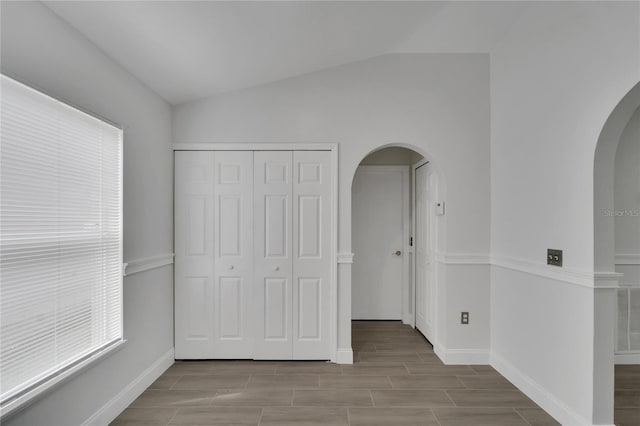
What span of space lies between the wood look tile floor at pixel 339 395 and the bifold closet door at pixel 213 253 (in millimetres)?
245

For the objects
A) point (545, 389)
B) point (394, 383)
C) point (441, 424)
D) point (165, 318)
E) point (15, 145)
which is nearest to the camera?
point (15, 145)

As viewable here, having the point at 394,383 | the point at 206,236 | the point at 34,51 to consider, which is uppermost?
the point at 34,51

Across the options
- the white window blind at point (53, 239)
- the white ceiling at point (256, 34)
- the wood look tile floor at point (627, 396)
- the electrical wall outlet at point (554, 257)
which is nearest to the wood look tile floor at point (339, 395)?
the wood look tile floor at point (627, 396)

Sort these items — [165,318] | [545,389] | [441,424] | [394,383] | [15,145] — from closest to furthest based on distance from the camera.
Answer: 1. [15,145]
2. [441,424]
3. [545,389]
4. [394,383]
5. [165,318]

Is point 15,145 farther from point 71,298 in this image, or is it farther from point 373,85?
point 373,85

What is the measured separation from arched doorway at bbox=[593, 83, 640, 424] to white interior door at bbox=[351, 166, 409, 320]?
264 centimetres

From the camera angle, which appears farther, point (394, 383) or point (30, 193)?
point (394, 383)

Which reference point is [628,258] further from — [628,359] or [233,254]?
[233,254]

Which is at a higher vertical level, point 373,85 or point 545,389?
point 373,85

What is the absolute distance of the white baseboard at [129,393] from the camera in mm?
2227

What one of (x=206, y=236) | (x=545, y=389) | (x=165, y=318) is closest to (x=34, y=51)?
(x=206, y=236)

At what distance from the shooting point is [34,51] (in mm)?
1752

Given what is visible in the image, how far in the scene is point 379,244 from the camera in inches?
185

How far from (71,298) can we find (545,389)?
3141 mm
